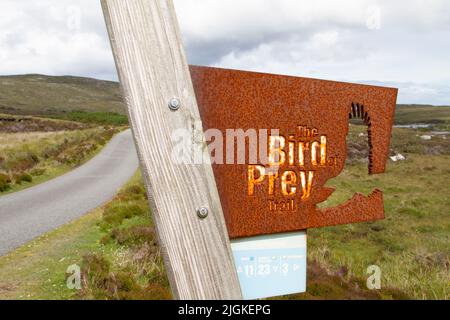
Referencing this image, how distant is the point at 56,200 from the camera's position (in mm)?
13516

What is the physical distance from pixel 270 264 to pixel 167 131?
750 millimetres

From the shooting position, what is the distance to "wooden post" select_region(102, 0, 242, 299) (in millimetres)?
1272

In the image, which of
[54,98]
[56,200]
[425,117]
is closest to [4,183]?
[56,200]

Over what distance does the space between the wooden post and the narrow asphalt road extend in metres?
7.92

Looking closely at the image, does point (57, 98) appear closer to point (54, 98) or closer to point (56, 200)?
point (54, 98)

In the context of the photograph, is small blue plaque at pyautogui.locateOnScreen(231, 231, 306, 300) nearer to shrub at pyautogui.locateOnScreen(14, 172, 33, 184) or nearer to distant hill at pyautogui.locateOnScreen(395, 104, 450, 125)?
shrub at pyautogui.locateOnScreen(14, 172, 33, 184)

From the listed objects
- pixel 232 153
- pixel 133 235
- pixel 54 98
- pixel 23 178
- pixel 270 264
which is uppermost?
pixel 54 98

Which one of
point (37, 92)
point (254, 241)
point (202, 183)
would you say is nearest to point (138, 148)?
point (202, 183)

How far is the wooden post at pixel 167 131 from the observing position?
127 centimetres

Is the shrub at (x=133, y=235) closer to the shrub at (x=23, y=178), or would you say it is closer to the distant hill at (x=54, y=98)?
the shrub at (x=23, y=178)

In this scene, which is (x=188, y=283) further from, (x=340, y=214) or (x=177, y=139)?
(x=340, y=214)

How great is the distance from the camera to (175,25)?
1.31 metres

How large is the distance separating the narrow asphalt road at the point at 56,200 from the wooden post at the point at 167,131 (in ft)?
26.0
